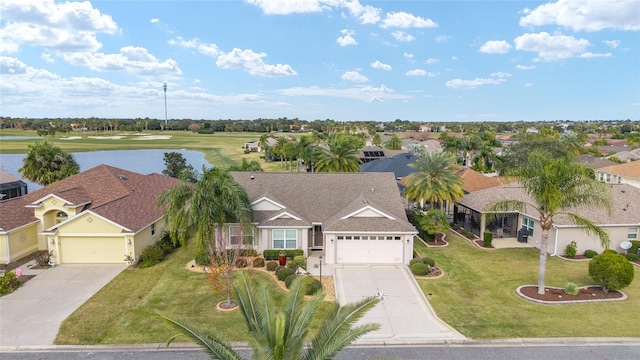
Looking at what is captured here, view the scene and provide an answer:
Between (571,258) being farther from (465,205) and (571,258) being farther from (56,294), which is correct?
(56,294)

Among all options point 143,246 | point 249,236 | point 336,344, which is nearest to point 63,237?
point 143,246

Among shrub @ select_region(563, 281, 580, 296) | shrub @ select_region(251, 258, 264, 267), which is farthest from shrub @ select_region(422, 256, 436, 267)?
shrub @ select_region(251, 258, 264, 267)

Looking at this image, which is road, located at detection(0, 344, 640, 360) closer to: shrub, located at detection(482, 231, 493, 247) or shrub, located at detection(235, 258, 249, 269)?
shrub, located at detection(235, 258, 249, 269)

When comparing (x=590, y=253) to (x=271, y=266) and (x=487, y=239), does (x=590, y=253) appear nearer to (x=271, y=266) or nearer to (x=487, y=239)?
(x=487, y=239)

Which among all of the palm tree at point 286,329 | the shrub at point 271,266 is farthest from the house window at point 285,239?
the palm tree at point 286,329

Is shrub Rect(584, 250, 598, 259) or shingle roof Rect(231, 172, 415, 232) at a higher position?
shingle roof Rect(231, 172, 415, 232)

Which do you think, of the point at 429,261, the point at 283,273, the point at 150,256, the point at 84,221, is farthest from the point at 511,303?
the point at 84,221
